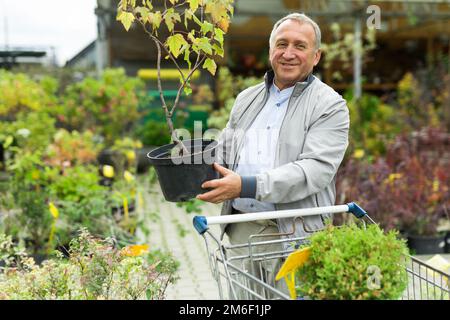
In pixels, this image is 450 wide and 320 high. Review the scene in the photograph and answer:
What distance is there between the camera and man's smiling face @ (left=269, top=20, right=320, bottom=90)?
2.26m

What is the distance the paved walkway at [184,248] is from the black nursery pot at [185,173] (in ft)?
3.92

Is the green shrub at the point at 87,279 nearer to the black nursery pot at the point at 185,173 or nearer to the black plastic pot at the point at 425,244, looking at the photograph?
the black nursery pot at the point at 185,173

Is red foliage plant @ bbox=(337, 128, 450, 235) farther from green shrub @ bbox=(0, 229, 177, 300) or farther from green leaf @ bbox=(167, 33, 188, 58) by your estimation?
green leaf @ bbox=(167, 33, 188, 58)

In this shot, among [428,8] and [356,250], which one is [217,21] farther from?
[428,8]

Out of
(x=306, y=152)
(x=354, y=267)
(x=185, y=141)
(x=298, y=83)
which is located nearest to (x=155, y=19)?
(x=185, y=141)

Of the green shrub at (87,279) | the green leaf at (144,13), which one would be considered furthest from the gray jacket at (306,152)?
the green leaf at (144,13)

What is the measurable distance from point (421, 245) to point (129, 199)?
8.12 ft

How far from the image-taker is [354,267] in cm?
163

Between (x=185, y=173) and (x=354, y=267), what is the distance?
2.37ft

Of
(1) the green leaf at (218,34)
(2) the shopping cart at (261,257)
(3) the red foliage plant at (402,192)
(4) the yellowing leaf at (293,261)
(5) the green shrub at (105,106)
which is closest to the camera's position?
(4) the yellowing leaf at (293,261)

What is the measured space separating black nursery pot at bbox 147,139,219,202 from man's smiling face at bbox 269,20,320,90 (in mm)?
418

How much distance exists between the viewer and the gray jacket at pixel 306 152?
211cm

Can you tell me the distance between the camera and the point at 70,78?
1074 cm

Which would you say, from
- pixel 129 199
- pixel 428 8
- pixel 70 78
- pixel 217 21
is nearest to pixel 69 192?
pixel 129 199
